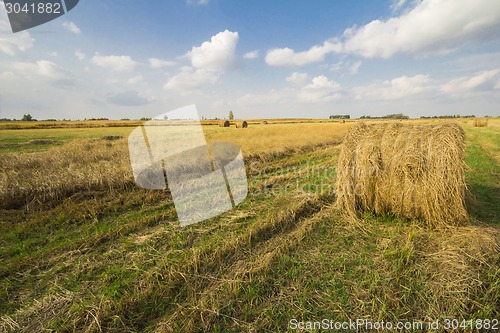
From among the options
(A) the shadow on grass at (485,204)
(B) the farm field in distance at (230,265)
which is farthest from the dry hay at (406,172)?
(A) the shadow on grass at (485,204)

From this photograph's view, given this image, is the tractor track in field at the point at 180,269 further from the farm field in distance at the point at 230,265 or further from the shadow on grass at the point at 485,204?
the shadow on grass at the point at 485,204

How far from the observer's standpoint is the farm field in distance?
8.75 feet

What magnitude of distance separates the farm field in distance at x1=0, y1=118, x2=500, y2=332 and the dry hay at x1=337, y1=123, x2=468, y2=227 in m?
0.29

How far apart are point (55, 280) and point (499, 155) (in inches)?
660

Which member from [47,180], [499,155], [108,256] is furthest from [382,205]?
[499,155]

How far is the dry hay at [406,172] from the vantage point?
14.3 feet

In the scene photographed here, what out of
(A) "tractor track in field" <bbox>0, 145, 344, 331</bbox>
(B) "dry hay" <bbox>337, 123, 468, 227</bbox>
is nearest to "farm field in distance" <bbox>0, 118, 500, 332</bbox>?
(A) "tractor track in field" <bbox>0, 145, 344, 331</bbox>

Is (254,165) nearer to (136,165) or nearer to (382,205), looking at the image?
(136,165)

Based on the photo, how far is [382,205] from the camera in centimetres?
500

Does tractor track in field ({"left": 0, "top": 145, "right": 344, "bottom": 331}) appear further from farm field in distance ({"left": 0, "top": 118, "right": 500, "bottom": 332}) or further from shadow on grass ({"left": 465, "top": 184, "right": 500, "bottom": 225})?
shadow on grass ({"left": 465, "top": 184, "right": 500, "bottom": 225})

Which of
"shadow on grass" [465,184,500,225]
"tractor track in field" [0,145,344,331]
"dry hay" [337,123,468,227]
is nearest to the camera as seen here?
"tractor track in field" [0,145,344,331]

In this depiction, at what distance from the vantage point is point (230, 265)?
353 centimetres

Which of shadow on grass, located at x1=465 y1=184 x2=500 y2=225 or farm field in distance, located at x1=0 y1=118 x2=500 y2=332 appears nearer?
farm field in distance, located at x1=0 y1=118 x2=500 y2=332

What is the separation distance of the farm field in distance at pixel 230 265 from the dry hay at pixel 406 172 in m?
0.29
